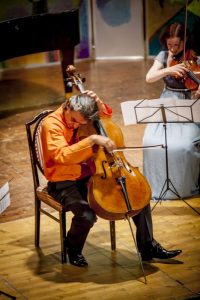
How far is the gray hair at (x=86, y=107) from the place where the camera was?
437cm

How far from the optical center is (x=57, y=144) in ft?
14.6

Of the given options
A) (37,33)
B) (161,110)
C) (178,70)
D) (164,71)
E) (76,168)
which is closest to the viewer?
(76,168)

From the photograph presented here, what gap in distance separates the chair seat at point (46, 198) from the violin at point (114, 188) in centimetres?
34

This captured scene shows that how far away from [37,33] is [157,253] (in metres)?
4.42

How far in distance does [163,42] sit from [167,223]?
4.71 ft

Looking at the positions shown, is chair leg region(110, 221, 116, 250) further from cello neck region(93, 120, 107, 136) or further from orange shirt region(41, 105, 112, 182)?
cello neck region(93, 120, 107, 136)

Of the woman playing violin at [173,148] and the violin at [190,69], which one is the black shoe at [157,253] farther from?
the violin at [190,69]

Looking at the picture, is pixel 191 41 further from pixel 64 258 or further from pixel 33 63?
pixel 33 63

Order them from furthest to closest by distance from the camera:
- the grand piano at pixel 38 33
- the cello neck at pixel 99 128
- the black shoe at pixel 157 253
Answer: the grand piano at pixel 38 33, the black shoe at pixel 157 253, the cello neck at pixel 99 128

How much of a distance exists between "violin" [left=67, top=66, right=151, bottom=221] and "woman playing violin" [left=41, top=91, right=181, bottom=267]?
102 millimetres

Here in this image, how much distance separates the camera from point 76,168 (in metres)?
4.61

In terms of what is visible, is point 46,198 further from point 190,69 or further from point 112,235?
point 190,69

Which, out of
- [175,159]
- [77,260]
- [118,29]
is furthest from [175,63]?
[118,29]

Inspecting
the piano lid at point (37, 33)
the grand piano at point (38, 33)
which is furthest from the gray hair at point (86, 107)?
the piano lid at point (37, 33)
